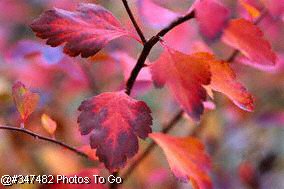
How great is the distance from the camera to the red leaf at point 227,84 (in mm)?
557

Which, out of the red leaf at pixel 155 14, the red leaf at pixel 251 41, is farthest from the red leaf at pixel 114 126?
the red leaf at pixel 155 14

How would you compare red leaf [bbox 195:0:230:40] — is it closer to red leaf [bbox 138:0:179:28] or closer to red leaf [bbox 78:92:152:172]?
red leaf [bbox 78:92:152:172]

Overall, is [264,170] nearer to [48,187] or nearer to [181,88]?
[48,187]

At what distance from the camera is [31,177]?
2.66ft

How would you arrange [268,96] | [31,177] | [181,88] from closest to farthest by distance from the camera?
[181,88]
[31,177]
[268,96]

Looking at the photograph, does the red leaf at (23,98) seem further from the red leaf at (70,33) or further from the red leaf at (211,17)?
the red leaf at (211,17)

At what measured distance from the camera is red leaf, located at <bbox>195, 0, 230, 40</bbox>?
484 mm

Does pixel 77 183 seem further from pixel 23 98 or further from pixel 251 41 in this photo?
pixel 251 41

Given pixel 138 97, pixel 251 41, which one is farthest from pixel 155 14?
pixel 138 97

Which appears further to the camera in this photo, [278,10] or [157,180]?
[157,180]

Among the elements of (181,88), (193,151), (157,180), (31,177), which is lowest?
(157,180)

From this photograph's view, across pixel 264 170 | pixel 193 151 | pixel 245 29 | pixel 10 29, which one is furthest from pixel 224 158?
pixel 10 29

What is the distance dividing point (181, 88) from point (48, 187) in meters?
0.34

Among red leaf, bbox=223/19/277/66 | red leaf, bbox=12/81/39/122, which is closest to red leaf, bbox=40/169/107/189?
red leaf, bbox=12/81/39/122
